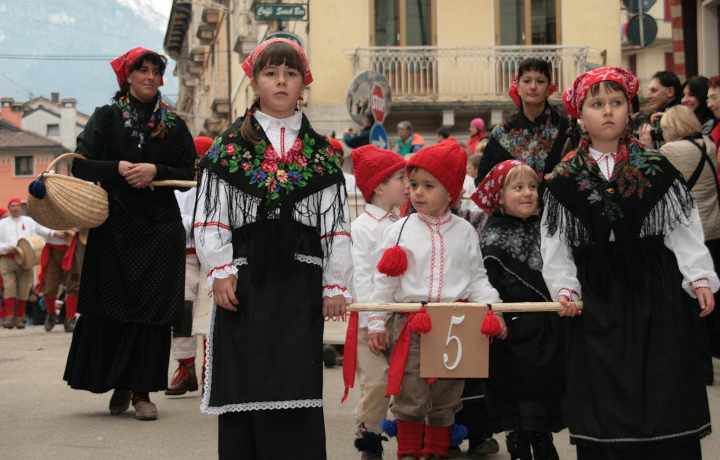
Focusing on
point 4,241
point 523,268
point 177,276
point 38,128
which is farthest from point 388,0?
point 38,128

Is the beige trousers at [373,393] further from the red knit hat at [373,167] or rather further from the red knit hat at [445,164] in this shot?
the red knit hat at [373,167]

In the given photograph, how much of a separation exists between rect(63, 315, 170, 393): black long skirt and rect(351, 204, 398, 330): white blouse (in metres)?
1.69

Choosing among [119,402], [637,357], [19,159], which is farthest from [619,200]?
[19,159]

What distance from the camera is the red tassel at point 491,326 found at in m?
6.30

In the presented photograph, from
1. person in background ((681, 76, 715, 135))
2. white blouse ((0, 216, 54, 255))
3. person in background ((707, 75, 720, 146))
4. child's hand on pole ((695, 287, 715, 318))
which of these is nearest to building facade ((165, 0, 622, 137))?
white blouse ((0, 216, 54, 255))

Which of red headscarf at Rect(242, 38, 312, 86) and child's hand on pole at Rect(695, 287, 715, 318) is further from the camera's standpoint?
red headscarf at Rect(242, 38, 312, 86)

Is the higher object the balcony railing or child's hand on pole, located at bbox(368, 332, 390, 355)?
the balcony railing

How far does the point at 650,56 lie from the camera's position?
53531 mm

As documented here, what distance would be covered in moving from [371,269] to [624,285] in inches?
89.6

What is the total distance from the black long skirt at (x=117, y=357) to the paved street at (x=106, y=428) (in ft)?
0.81

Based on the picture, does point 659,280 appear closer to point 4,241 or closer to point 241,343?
point 241,343

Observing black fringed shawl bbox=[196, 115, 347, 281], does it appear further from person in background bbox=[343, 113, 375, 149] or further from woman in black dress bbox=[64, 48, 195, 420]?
person in background bbox=[343, 113, 375, 149]

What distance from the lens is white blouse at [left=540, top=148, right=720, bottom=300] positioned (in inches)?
223

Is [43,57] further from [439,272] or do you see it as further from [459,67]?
[439,272]
